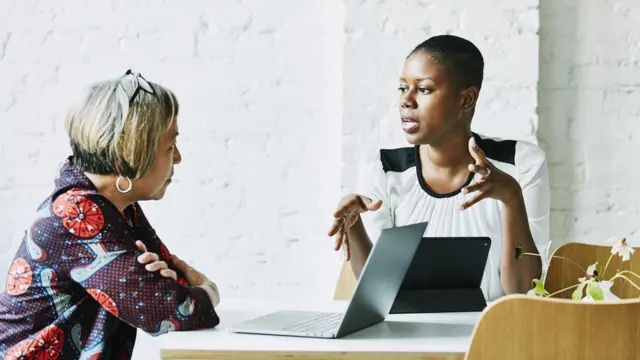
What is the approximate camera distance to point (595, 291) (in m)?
1.30

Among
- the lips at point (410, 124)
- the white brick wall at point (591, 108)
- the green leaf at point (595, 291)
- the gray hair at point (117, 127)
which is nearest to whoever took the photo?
the green leaf at point (595, 291)

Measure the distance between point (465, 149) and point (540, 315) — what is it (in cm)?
116

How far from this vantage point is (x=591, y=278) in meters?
1.34

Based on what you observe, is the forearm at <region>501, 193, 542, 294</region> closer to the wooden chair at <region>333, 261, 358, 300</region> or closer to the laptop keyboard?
the wooden chair at <region>333, 261, 358, 300</region>

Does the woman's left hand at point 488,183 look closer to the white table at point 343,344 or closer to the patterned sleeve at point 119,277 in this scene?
the white table at point 343,344

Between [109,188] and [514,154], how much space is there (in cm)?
105

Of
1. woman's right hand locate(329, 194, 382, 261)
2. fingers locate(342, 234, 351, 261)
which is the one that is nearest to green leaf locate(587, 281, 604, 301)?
woman's right hand locate(329, 194, 382, 261)

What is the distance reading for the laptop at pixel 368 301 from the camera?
4.28 feet

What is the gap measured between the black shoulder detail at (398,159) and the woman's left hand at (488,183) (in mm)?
444

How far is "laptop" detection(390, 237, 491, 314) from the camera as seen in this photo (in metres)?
1.57

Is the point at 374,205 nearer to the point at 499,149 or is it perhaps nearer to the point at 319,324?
the point at 319,324

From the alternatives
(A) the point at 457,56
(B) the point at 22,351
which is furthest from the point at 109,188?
(A) the point at 457,56

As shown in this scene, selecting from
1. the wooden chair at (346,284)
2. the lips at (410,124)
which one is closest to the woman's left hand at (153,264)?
the wooden chair at (346,284)

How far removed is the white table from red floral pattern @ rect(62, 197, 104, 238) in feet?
0.80
